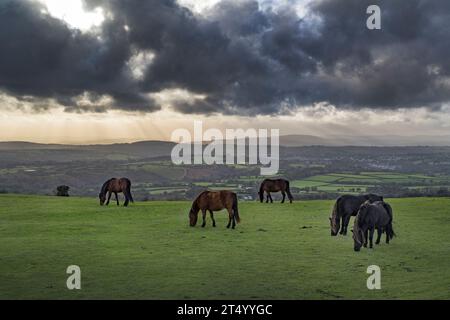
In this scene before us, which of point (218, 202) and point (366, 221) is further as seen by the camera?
point (218, 202)

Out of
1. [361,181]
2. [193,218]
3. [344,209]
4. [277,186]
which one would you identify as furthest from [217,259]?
[361,181]

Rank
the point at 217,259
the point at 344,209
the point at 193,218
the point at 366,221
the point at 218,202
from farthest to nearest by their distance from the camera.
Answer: the point at 193,218 → the point at 218,202 → the point at 344,209 → the point at 366,221 → the point at 217,259

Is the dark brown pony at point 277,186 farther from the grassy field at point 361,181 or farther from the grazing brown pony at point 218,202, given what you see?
the grassy field at point 361,181

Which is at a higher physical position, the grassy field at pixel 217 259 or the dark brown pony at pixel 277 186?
the dark brown pony at pixel 277 186

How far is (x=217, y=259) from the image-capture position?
15.0 metres

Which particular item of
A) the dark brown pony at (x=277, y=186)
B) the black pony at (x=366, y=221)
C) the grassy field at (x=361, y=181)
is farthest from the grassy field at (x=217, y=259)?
the grassy field at (x=361, y=181)

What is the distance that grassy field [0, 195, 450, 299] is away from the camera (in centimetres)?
1146

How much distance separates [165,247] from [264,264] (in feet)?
14.6

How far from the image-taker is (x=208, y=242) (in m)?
18.2

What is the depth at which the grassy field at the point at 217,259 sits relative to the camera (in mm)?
11461

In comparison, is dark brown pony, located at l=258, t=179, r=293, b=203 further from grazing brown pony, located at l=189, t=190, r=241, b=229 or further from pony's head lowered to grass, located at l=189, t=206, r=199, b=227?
pony's head lowered to grass, located at l=189, t=206, r=199, b=227

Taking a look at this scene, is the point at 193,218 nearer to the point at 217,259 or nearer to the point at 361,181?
the point at 217,259
